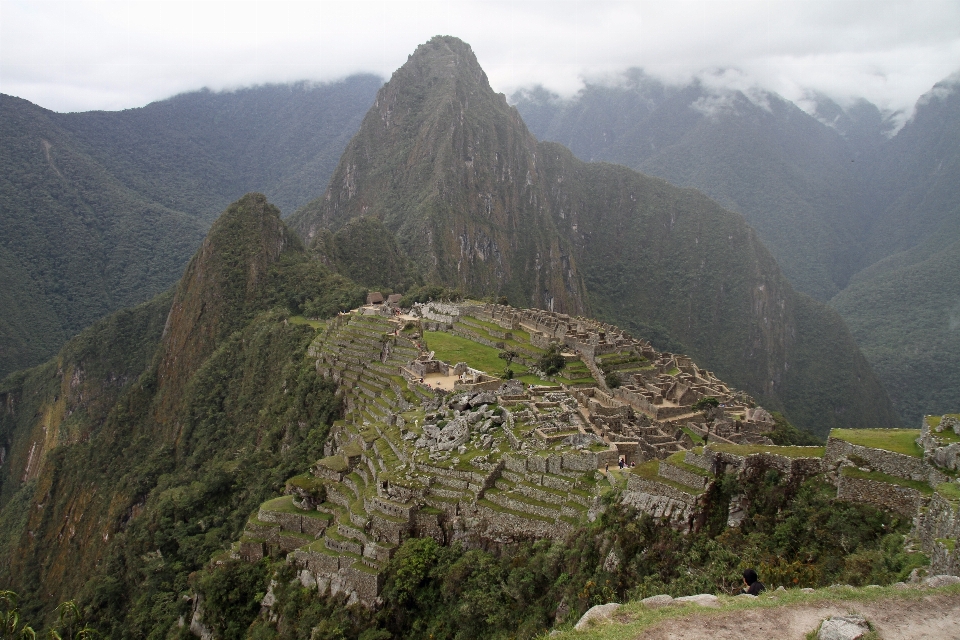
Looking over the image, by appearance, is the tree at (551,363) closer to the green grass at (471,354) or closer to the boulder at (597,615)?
the green grass at (471,354)

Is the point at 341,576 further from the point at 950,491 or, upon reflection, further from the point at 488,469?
the point at 950,491

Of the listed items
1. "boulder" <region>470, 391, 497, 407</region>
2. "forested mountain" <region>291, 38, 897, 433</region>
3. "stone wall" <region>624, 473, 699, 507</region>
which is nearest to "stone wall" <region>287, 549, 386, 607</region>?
"boulder" <region>470, 391, 497, 407</region>

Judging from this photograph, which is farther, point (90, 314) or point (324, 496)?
point (90, 314)

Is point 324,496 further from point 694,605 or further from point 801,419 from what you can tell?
point 801,419

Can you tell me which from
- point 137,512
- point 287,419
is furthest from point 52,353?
point 287,419

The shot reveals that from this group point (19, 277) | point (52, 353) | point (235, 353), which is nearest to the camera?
point (235, 353)

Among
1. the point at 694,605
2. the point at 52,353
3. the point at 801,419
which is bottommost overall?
the point at 801,419

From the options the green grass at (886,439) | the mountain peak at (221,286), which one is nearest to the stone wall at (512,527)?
the green grass at (886,439)
